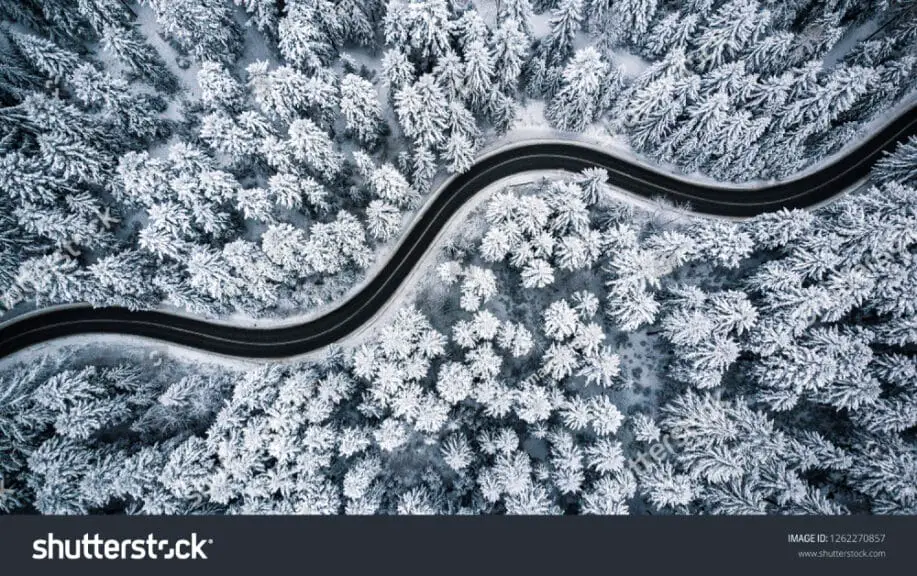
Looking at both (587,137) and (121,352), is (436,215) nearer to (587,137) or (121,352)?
(587,137)

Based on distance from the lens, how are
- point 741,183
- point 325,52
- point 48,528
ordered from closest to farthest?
point 48,528 → point 325,52 → point 741,183

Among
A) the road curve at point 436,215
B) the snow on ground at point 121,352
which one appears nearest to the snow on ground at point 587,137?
the road curve at point 436,215

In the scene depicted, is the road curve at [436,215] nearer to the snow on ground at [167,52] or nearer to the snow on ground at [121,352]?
the snow on ground at [121,352]

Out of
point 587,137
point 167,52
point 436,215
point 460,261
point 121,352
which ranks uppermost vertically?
point 167,52

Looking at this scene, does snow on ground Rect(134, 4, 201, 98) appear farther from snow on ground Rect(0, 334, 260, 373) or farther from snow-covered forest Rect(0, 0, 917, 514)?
snow on ground Rect(0, 334, 260, 373)

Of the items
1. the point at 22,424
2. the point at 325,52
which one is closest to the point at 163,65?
the point at 325,52

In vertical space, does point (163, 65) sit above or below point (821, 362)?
above

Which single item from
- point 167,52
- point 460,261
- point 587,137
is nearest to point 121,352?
point 167,52

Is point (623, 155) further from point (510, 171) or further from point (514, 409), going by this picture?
point (514, 409)
